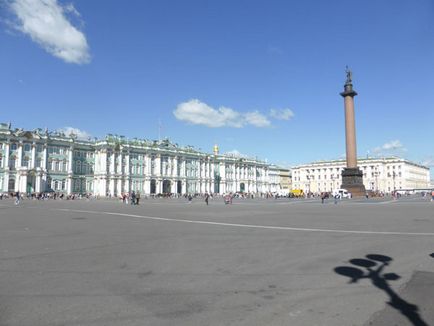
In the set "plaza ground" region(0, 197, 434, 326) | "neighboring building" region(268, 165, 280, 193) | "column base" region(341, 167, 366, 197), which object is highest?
"neighboring building" region(268, 165, 280, 193)

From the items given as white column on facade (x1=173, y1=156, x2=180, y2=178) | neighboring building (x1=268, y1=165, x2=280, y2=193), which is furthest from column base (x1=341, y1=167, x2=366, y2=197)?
neighboring building (x1=268, y1=165, x2=280, y2=193)

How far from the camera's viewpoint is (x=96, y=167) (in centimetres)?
10388

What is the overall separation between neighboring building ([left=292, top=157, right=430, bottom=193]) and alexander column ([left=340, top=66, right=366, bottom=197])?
89.6 m

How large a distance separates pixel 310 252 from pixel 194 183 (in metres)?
116

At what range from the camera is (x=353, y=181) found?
6256 cm

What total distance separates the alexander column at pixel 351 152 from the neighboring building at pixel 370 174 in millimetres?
89636

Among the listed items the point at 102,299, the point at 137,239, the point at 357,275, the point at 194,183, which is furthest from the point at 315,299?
the point at 194,183

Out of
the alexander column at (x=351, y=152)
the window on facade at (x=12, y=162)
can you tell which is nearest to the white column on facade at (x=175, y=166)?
the window on facade at (x=12, y=162)

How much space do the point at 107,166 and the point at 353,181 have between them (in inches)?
2589

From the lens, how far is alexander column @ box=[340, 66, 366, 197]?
62031 millimetres

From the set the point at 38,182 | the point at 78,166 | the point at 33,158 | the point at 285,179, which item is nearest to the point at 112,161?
the point at 78,166

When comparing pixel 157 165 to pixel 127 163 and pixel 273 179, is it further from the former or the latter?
pixel 273 179

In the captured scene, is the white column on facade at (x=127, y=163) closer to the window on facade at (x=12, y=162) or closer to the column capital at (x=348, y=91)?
the window on facade at (x=12, y=162)

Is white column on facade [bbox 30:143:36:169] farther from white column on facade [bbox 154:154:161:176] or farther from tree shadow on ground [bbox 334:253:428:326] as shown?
tree shadow on ground [bbox 334:253:428:326]
